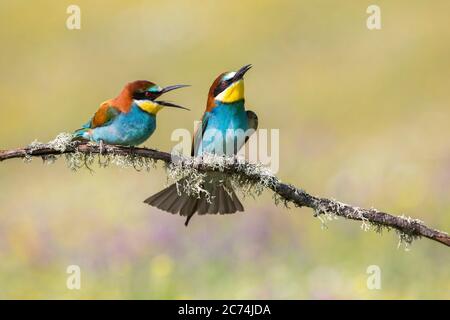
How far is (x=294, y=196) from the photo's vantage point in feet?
13.3

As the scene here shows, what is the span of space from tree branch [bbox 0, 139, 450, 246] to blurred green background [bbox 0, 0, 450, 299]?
2138 millimetres

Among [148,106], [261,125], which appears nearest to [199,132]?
[148,106]

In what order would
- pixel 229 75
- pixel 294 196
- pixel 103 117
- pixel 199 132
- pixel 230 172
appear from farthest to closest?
1. pixel 199 132
2. pixel 229 75
3. pixel 103 117
4. pixel 230 172
5. pixel 294 196

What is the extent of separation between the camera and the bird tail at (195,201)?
4.66m

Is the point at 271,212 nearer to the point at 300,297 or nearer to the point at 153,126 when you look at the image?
the point at 300,297

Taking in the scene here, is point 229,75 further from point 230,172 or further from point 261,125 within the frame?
point 261,125

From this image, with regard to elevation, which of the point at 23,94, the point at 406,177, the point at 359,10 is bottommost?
the point at 406,177

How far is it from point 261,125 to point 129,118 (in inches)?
191

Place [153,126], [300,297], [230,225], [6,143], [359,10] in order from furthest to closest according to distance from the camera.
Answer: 1. [359,10]
2. [6,143]
3. [230,225]
4. [300,297]
5. [153,126]

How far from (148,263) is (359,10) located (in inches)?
266

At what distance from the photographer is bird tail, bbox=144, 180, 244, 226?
4.66 meters

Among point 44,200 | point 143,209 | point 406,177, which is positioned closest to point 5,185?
point 44,200

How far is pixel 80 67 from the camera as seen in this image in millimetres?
11234

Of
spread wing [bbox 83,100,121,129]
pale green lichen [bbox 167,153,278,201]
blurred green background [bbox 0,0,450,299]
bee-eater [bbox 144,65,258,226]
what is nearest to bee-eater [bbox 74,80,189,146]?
spread wing [bbox 83,100,121,129]
